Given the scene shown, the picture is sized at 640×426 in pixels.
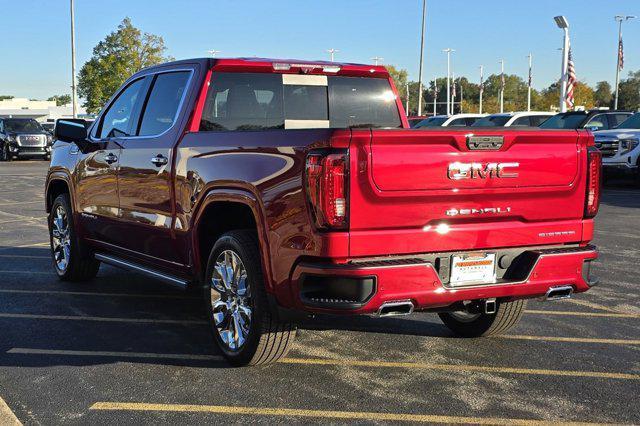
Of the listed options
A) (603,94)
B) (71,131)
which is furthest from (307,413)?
(603,94)

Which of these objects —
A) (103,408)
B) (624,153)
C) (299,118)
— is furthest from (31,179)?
(103,408)

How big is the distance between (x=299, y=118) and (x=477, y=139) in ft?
6.55

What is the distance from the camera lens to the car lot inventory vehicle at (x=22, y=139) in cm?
3161

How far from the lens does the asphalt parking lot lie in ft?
13.3

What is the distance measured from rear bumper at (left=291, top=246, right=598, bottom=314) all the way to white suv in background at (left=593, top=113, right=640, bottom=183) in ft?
47.9

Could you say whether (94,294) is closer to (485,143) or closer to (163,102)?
(163,102)

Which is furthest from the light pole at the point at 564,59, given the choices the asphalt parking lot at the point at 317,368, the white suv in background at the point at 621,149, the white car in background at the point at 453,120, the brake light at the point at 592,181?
the brake light at the point at 592,181

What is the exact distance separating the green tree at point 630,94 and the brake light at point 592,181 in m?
117

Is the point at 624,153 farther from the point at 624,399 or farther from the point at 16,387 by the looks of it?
the point at 16,387

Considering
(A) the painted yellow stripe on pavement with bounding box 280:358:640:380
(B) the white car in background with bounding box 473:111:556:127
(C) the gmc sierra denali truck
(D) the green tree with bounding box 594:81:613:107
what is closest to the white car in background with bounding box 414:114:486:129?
(B) the white car in background with bounding box 473:111:556:127

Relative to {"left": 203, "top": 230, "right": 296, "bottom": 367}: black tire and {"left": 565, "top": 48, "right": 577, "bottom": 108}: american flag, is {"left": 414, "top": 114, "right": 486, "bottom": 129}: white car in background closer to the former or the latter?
{"left": 565, "top": 48, "right": 577, "bottom": 108}: american flag

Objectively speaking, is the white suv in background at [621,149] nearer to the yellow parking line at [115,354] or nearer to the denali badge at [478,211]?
the denali badge at [478,211]

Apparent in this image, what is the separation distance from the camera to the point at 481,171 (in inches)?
167

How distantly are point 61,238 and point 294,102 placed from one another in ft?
10.2
